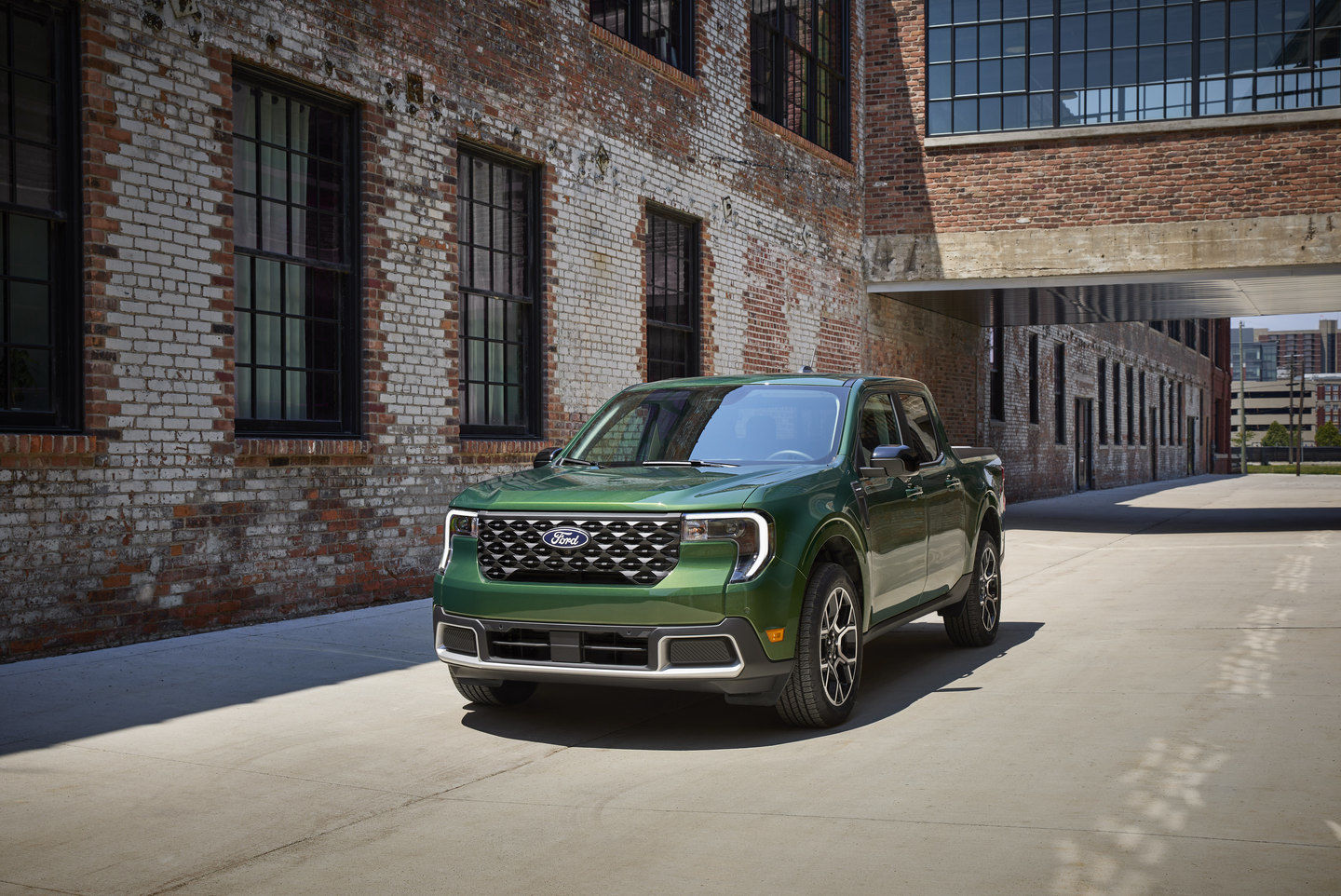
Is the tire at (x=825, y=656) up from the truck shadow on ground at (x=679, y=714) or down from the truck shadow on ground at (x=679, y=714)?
up

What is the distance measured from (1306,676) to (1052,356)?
26.7 m

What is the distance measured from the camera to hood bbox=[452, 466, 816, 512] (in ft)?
19.1

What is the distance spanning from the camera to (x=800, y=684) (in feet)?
19.6

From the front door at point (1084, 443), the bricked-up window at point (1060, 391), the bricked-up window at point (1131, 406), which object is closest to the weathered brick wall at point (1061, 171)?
the bricked-up window at point (1060, 391)

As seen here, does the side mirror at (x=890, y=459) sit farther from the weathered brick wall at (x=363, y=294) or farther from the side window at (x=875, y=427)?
the weathered brick wall at (x=363, y=294)

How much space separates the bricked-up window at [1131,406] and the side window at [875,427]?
128ft

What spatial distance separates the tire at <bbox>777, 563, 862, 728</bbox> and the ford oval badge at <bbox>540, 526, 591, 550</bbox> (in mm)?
1059

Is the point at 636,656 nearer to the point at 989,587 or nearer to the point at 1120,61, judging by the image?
the point at 989,587

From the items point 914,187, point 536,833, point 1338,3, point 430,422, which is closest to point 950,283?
point 914,187

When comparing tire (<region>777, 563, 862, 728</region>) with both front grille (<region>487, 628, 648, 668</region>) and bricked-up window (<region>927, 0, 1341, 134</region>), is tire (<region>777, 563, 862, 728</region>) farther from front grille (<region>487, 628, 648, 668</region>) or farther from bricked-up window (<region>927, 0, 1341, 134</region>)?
bricked-up window (<region>927, 0, 1341, 134</region>)

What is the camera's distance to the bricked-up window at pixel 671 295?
15.4 metres

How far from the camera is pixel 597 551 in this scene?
5844mm

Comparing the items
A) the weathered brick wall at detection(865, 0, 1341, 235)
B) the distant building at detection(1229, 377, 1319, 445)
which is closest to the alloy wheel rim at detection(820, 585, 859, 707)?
the weathered brick wall at detection(865, 0, 1341, 235)

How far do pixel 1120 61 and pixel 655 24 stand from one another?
28.1 ft
